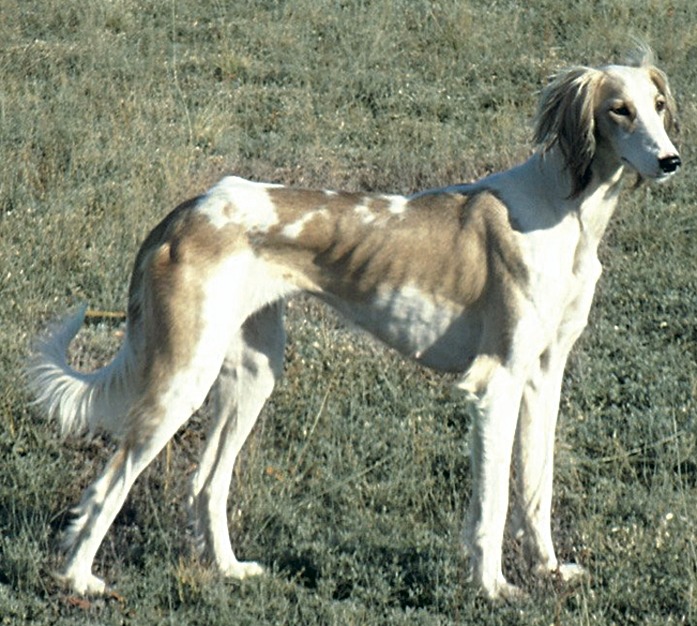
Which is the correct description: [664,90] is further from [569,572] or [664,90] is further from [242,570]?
[242,570]

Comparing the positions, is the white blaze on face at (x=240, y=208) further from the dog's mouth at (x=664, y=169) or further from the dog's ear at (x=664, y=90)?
the dog's ear at (x=664, y=90)

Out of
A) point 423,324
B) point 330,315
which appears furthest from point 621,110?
point 330,315

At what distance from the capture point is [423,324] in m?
5.15

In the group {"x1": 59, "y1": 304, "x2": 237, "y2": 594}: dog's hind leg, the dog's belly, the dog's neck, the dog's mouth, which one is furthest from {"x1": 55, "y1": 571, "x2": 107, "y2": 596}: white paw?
the dog's mouth

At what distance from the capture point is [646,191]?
28.5 feet

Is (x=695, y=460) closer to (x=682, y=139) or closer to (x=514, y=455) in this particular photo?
(x=514, y=455)

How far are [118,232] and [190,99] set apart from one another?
8.47ft

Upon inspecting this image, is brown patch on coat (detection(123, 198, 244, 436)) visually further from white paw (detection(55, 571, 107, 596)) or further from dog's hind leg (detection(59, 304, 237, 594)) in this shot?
white paw (detection(55, 571, 107, 596))

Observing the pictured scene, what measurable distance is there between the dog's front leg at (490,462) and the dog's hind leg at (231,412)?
2.50 ft

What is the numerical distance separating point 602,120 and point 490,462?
1169 millimetres

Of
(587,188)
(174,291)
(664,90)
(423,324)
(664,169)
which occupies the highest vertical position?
(664,90)

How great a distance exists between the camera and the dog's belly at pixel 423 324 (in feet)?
16.8

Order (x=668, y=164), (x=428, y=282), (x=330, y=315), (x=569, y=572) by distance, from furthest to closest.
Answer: (x=330, y=315) < (x=569, y=572) < (x=428, y=282) < (x=668, y=164)

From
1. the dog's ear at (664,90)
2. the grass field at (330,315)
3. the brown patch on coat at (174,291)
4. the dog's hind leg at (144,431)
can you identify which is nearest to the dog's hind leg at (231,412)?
the grass field at (330,315)
